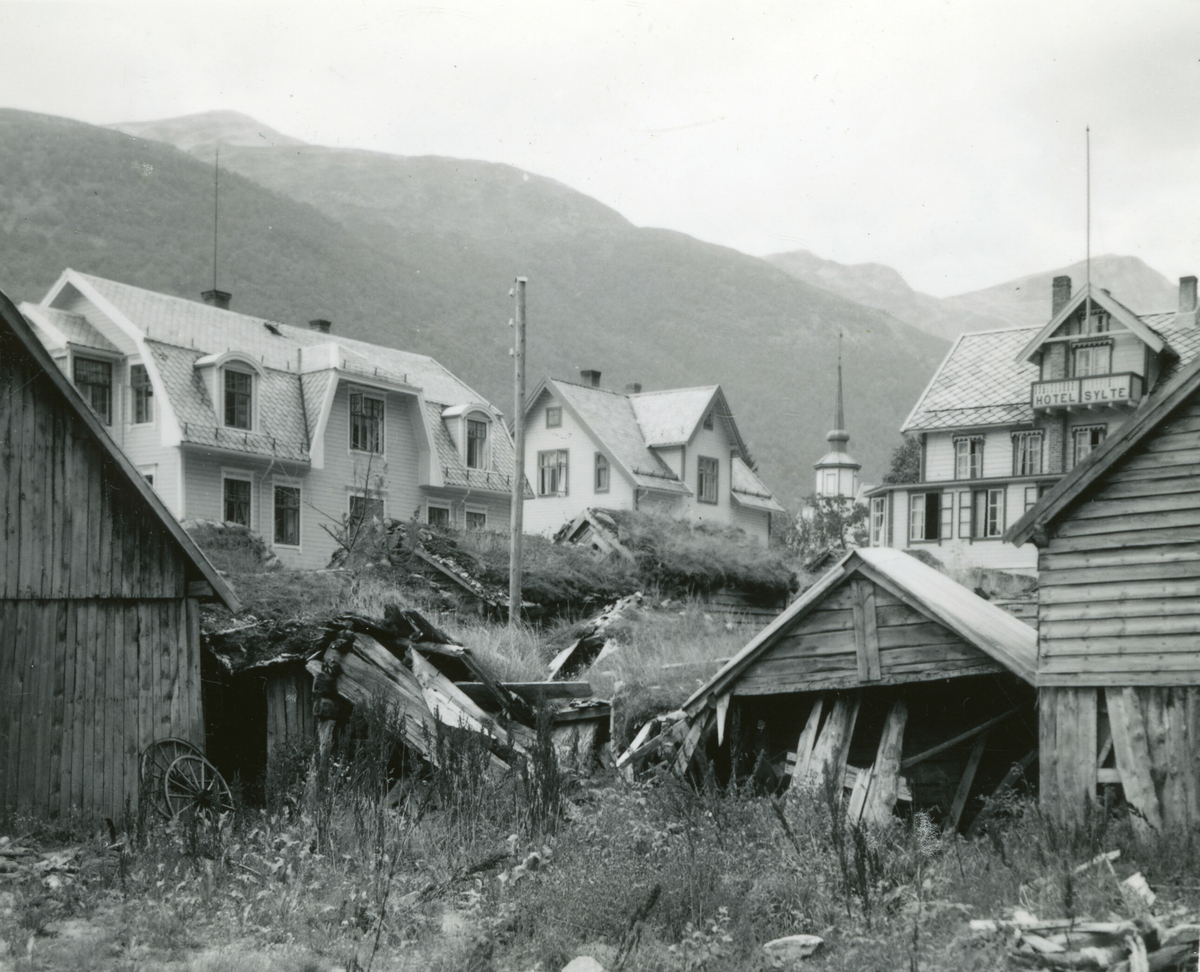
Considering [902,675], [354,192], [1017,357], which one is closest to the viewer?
[902,675]

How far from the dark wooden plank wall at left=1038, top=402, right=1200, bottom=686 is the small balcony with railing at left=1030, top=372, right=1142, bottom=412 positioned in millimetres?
26836

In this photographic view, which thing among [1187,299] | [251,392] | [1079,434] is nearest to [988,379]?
[1079,434]

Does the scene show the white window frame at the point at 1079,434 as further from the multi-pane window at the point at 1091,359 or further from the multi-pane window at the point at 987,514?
the multi-pane window at the point at 987,514

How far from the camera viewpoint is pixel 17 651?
461 inches

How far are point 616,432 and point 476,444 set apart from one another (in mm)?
9105

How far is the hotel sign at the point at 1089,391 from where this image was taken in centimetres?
3688

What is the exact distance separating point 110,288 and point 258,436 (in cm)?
504

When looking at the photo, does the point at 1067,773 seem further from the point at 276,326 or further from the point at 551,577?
the point at 276,326

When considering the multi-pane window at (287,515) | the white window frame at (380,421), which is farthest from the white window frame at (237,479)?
the white window frame at (380,421)

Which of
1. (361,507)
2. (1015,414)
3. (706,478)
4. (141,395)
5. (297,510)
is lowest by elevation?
(297,510)

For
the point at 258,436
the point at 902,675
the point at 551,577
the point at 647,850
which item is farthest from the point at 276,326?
the point at 647,850

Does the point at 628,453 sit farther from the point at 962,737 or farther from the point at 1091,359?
the point at 962,737

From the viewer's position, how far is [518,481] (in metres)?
25.2

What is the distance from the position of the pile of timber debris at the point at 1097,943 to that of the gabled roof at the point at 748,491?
137ft
